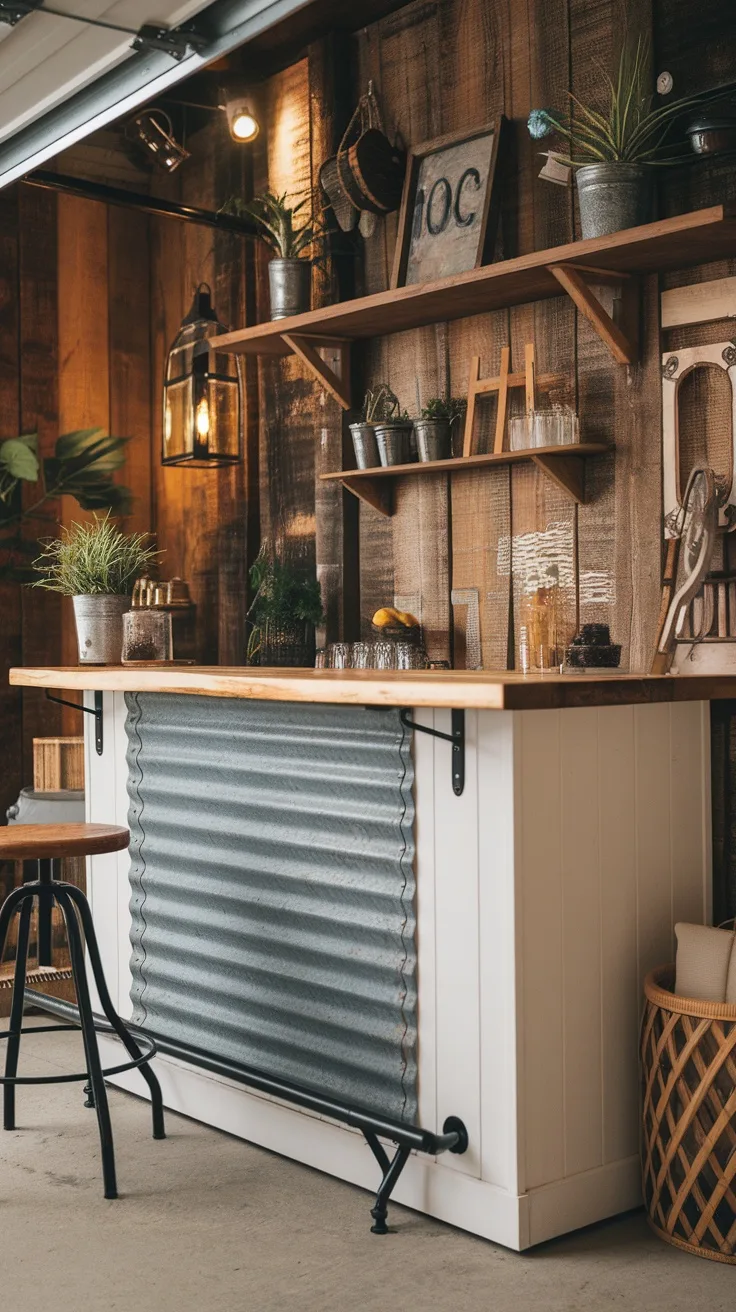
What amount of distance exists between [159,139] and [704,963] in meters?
3.33

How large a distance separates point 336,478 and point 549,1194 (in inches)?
81.5

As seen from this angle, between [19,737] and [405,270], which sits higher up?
[405,270]

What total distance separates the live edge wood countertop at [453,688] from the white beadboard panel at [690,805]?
0.23 ft

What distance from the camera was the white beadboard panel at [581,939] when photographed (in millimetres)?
2584

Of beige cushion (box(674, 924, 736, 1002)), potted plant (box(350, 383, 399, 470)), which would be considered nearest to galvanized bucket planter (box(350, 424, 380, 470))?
potted plant (box(350, 383, 399, 470))

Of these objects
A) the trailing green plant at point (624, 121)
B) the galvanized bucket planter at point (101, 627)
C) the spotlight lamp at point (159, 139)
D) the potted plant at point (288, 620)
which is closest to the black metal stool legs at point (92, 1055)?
the galvanized bucket planter at point (101, 627)

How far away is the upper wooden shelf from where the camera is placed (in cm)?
285

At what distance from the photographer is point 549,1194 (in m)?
2.53

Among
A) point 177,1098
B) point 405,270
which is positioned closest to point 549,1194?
point 177,1098

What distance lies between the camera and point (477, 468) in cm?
362

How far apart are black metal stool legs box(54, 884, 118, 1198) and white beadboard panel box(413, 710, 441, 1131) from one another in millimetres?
657

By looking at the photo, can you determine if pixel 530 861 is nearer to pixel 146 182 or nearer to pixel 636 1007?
pixel 636 1007

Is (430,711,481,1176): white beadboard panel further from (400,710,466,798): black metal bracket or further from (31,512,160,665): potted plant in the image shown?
(31,512,160,665): potted plant

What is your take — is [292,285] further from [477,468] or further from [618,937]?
[618,937]
